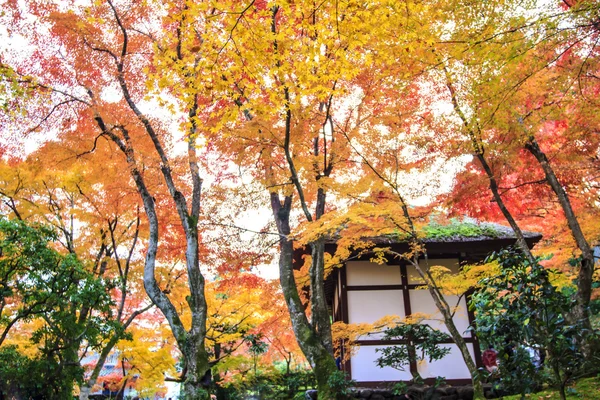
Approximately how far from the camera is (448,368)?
9812 millimetres

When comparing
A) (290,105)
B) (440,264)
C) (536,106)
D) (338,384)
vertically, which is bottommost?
(338,384)

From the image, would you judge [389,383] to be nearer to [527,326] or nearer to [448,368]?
[448,368]

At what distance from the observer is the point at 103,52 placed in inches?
359

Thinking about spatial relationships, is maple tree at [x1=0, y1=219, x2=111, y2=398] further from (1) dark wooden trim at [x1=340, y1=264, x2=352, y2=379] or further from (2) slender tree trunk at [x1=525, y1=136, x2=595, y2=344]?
(2) slender tree trunk at [x1=525, y1=136, x2=595, y2=344]

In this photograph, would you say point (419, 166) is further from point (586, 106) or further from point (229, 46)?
point (229, 46)

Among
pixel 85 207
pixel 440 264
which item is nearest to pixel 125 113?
pixel 85 207

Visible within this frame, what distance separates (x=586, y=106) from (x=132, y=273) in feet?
34.5

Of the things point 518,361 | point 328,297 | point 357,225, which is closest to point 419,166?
point 357,225

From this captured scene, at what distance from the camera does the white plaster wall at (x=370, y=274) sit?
10.6 meters

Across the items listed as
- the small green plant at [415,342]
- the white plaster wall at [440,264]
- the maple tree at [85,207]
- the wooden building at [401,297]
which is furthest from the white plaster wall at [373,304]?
the maple tree at [85,207]

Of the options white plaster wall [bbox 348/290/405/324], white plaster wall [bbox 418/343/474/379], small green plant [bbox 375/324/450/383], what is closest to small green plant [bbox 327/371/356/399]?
small green plant [bbox 375/324/450/383]

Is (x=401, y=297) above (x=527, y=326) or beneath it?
above

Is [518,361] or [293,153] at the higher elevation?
[293,153]

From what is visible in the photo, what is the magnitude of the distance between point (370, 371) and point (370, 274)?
2.24m
